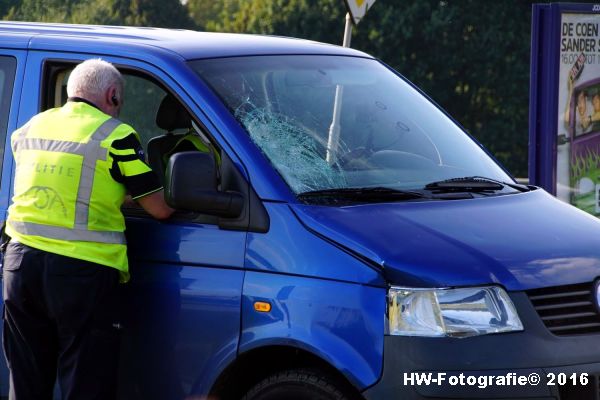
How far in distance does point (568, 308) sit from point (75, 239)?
181 centimetres

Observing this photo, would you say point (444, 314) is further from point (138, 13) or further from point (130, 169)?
point (138, 13)

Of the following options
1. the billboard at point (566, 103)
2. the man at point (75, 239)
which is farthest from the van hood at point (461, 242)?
the billboard at point (566, 103)

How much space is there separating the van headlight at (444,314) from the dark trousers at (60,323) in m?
1.18

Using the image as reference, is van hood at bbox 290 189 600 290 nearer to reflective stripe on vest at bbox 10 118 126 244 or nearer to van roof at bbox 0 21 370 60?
reflective stripe on vest at bbox 10 118 126 244

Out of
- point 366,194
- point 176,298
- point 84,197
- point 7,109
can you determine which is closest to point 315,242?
point 366,194

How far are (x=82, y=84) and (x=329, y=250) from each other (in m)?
1.26

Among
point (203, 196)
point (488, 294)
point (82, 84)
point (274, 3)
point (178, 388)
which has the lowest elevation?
point (178, 388)

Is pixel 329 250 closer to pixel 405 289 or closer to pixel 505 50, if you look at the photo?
pixel 405 289

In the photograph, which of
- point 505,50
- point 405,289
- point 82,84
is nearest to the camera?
point 405,289

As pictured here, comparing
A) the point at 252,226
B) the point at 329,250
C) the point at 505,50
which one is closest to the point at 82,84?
the point at 252,226

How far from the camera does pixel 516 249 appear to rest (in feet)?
15.3

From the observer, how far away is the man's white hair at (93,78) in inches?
202

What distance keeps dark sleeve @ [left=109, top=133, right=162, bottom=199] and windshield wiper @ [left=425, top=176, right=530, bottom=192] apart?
1.10 metres

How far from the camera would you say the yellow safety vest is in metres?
4.97
